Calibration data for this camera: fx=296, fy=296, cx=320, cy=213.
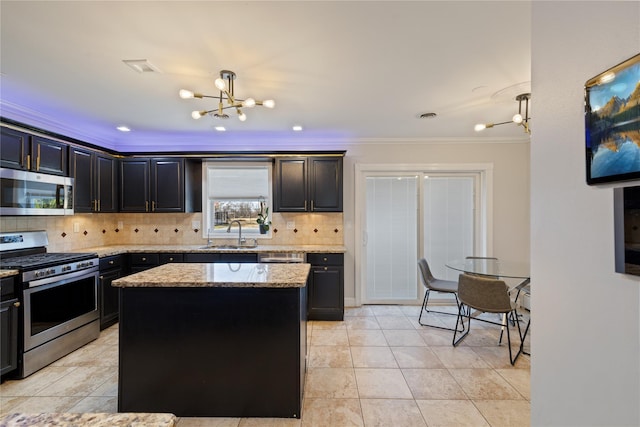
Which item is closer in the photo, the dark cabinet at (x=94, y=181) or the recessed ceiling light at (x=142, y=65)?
the recessed ceiling light at (x=142, y=65)

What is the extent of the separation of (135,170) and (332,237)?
9.81ft

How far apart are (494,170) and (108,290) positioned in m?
5.45

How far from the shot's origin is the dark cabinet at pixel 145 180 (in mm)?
4211

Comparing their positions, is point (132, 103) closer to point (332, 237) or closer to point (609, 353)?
point (332, 237)

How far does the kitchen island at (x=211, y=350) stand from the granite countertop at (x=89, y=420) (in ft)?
4.24

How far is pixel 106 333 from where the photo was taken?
136 inches

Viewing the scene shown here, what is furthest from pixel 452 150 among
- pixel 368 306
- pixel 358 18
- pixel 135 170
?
pixel 135 170

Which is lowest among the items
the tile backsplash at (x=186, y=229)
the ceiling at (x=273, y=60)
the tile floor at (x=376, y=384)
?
the tile floor at (x=376, y=384)

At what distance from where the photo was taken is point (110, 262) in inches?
142

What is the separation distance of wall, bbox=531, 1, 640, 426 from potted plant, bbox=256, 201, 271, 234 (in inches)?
139

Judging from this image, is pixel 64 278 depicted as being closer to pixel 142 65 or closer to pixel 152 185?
pixel 152 185

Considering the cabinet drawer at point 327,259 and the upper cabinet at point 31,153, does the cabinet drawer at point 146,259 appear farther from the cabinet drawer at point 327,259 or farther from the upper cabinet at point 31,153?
the cabinet drawer at point 327,259

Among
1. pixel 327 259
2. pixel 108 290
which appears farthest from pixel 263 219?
pixel 108 290

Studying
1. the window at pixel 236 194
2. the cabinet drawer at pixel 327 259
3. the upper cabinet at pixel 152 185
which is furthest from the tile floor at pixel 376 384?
the window at pixel 236 194
